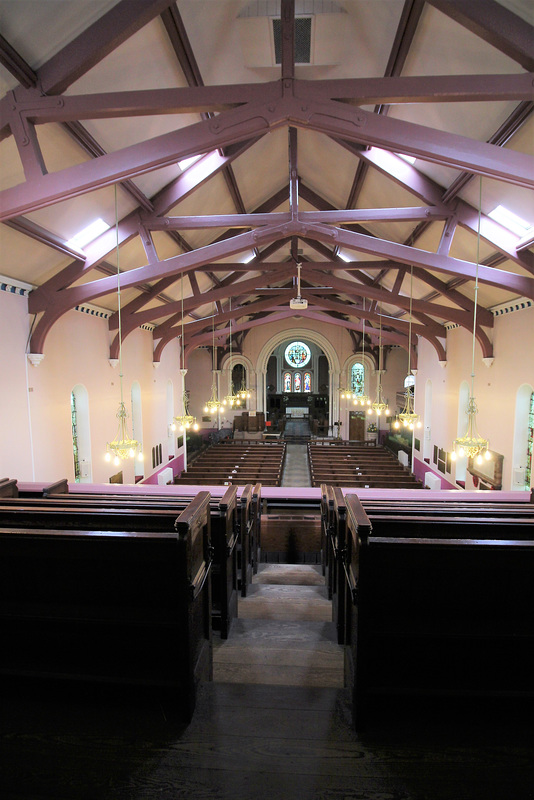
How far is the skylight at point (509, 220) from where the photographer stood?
5500mm

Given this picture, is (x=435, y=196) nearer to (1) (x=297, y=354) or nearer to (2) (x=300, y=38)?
(2) (x=300, y=38)

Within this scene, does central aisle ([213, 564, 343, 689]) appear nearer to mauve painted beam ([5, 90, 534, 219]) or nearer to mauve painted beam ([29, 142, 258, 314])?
mauve painted beam ([5, 90, 534, 219])

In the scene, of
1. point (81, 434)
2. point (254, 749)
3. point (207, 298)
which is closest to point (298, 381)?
point (207, 298)

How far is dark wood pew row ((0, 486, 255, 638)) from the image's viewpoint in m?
2.63

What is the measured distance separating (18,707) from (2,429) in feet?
14.3

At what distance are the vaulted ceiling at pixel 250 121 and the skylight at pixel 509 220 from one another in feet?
0.49

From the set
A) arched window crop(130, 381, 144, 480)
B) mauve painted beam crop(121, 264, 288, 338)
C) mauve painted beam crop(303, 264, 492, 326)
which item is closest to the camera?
mauve painted beam crop(303, 264, 492, 326)

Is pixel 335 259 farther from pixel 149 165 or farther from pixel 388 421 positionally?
pixel 388 421

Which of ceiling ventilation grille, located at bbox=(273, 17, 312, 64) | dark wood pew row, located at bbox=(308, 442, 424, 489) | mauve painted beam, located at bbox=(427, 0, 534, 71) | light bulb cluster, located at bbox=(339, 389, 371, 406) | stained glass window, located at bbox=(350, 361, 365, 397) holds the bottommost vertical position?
dark wood pew row, located at bbox=(308, 442, 424, 489)

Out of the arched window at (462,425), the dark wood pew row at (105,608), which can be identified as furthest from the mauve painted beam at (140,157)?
the arched window at (462,425)

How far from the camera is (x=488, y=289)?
7754mm

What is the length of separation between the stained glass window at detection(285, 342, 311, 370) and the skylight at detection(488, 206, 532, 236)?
18474 mm

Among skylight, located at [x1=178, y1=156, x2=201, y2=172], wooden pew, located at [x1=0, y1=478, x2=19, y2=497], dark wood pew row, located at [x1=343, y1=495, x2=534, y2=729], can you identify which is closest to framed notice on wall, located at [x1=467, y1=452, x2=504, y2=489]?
dark wood pew row, located at [x1=343, y1=495, x2=534, y2=729]

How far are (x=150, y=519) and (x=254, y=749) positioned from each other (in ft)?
4.27
